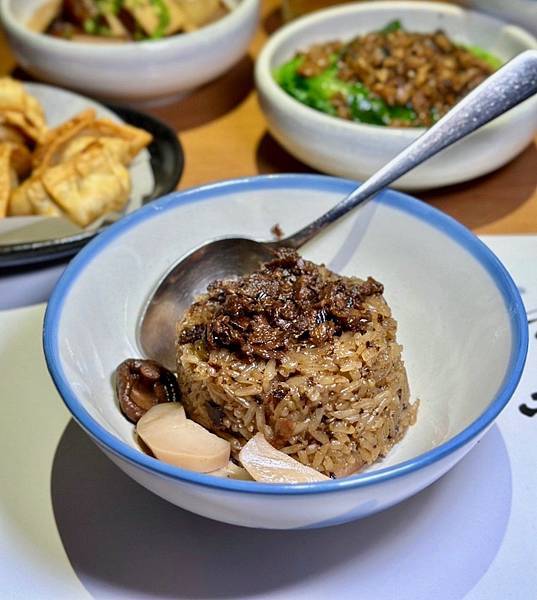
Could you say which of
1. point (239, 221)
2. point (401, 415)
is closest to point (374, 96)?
point (239, 221)

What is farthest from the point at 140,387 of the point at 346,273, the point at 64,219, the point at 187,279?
the point at 64,219

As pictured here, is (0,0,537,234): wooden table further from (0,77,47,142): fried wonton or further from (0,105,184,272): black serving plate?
(0,77,47,142): fried wonton

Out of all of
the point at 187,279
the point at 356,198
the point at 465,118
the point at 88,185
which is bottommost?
the point at 88,185

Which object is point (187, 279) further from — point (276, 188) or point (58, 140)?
point (58, 140)

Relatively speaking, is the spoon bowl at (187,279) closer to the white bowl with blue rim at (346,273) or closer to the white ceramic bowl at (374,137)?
the white bowl with blue rim at (346,273)

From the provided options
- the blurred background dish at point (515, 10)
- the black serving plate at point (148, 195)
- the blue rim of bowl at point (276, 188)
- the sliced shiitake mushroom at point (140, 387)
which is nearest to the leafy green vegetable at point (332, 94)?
the black serving plate at point (148, 195)

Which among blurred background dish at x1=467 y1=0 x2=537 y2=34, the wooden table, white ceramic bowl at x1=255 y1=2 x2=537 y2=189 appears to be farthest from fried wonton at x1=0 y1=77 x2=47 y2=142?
blurred background dish at x1=467 y1=0 x2=537 y2=34
